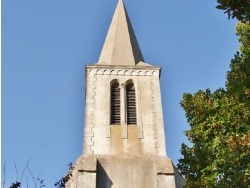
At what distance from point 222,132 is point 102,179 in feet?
28.7

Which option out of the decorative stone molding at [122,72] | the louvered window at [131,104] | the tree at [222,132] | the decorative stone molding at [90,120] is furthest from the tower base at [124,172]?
the tree at [222,132]

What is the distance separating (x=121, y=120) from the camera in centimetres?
2036

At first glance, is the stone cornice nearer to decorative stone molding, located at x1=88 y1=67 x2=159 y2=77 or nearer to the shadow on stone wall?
decorative stone molding, located at x1=88 y1=67 x2=159 y2=77

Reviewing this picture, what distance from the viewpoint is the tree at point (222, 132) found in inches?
342

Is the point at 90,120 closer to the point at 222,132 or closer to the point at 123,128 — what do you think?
the point at 123,128

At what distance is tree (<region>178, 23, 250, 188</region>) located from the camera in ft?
28.5

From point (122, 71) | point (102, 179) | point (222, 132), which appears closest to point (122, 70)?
point (122, 71)

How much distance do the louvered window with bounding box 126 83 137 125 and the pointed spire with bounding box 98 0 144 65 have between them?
7.16ft

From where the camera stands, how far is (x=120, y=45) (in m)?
25.6

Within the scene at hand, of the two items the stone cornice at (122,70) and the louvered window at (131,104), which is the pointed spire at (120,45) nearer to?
the stone cornice at (122,70)

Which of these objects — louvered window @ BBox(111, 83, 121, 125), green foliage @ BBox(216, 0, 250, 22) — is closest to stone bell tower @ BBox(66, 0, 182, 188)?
louvered window @ BBox(111, 83, 121, 125)

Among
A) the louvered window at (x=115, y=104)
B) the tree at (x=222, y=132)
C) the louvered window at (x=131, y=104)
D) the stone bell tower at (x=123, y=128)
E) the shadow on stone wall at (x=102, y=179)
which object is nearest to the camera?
the tree at (x=222, y=132)

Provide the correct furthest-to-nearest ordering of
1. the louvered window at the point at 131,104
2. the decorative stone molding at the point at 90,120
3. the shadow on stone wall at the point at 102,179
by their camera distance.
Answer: the louvered window at the point at 131,104, the decorative stone molding at the point at 90,120, the shadow on stone wall at the point at 102,179

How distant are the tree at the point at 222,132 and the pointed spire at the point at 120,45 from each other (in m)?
13.6
